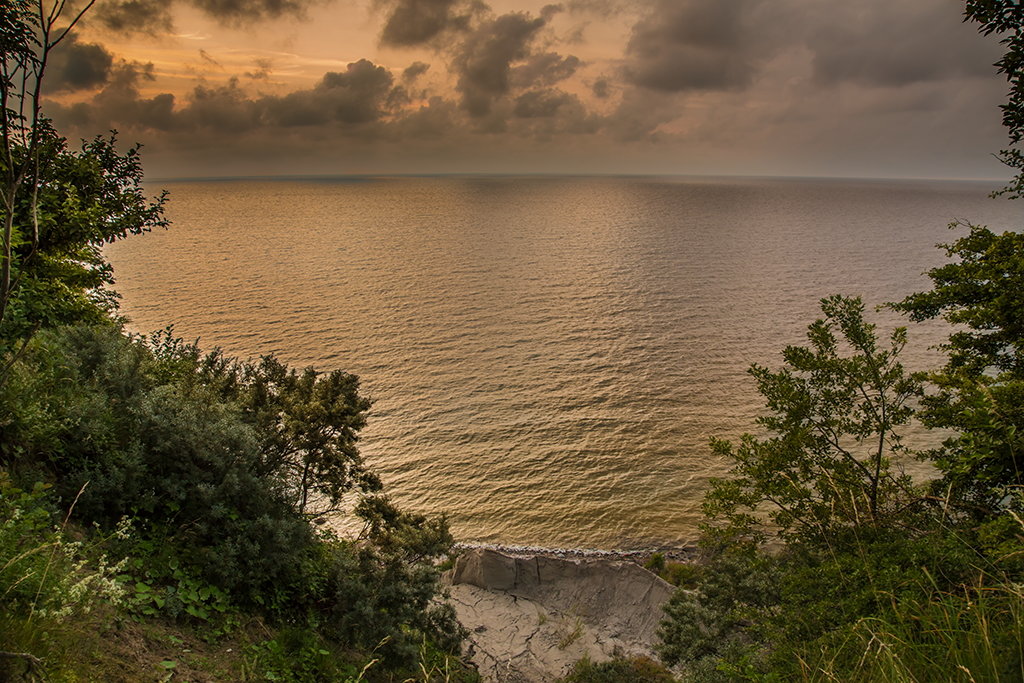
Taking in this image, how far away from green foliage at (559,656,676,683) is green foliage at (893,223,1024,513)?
8943mm

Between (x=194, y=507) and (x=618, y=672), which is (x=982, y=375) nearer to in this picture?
(x=618, y=672)

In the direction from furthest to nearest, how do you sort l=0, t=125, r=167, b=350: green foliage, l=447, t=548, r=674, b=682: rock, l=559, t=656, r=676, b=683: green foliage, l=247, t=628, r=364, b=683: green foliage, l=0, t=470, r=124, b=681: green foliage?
1. l=447, t=548, r=674, b=682: rock
2. l=559, t=656, r=676, b=683: green foliage
3. l=0, t=125, r=167, b=350: green foliage
4. l=247, t=628, r=364, b=683: green foliage
5. l=0, t=470, r=124, b=681: green foliage

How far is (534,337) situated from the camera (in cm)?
4181

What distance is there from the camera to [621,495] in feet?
79.0

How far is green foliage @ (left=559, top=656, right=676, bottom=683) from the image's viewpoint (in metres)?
13.9

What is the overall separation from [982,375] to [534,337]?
103ft

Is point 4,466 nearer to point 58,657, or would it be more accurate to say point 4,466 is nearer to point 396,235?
point 58,657

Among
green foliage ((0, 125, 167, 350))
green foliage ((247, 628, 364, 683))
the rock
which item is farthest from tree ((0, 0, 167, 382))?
the rock

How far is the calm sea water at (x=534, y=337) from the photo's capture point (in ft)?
79.9

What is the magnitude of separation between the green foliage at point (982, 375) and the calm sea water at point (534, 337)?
42.7 ft

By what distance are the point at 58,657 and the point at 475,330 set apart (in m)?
38.3

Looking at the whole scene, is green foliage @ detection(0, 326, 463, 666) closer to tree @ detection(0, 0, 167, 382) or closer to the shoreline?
tree @ detection(0, 0, 167, 382)

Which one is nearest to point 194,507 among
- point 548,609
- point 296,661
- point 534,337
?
point 296,661

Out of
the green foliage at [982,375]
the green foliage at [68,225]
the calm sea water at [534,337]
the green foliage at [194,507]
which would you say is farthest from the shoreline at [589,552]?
the green foliage at [68,225]
